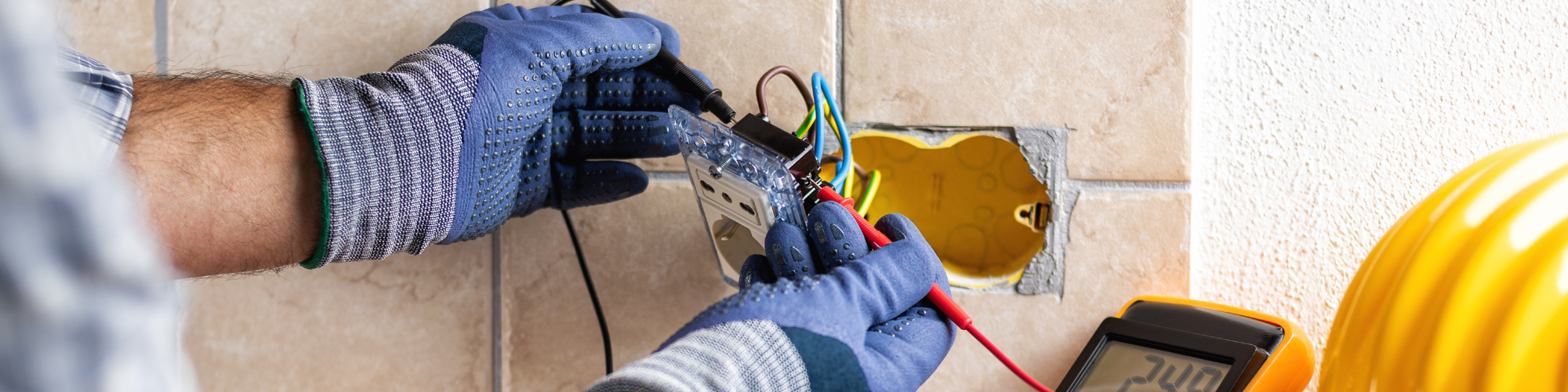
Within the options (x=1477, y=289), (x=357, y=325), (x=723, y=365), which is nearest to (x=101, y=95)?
(x=357, y=325)

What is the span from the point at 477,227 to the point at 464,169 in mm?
87

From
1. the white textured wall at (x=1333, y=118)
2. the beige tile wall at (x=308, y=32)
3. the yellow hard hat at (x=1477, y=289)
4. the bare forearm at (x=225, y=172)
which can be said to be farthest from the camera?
the beige tile wall at (x=308, y=32)

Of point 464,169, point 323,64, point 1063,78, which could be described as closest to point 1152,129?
point 1063,78

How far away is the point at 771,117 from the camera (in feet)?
2.82

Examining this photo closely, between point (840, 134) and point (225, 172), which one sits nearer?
point (225, 172)

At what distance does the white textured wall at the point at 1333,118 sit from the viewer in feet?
2.48

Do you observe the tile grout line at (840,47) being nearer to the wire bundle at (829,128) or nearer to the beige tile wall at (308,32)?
the wire bundle at (829,128)

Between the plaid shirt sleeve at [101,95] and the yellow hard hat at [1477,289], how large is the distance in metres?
1.03

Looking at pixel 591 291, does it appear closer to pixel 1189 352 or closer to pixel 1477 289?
pixel 1189 352

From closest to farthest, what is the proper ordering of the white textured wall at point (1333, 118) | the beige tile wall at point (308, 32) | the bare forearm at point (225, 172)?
the bare forearm at point (225, 172)
the white textured wall at point (1333, 118)
the beige tile wall at point (308, 32)

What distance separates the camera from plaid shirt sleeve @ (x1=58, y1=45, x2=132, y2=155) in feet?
1.74

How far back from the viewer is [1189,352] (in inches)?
26.8

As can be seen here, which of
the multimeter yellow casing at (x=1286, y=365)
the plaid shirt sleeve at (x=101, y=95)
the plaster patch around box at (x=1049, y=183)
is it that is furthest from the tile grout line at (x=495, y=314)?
the multimeter yellow casing at (x=1286, y=365)

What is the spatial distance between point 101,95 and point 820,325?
25.0 inches
